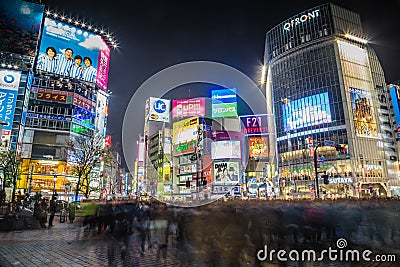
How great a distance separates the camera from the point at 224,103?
286 ft

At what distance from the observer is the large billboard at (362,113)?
72.6 meters

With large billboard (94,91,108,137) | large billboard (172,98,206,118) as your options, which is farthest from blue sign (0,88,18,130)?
large billboard (172,98,206,118)

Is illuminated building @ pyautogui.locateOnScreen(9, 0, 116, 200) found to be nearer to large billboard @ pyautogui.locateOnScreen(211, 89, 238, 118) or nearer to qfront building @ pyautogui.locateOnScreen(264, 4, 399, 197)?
large billboard @ pyautogui.locateOnScreen(211, 89, 238, 118)

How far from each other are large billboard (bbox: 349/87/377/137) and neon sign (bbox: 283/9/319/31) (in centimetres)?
2512

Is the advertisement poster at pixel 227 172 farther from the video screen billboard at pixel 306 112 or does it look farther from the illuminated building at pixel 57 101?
the illuminated building at pixel 57 101

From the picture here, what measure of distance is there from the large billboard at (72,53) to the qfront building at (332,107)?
177 ft

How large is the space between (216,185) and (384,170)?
150 feet

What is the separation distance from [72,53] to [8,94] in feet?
70.9

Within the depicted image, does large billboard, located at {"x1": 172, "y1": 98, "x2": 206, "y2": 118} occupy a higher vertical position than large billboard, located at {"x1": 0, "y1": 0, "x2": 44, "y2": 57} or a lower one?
lower

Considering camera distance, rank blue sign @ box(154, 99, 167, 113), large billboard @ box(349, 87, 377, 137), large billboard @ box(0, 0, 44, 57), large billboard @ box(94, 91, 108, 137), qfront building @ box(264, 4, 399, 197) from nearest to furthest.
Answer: large billboard @ box(0, 0, 44, 57)
large billboard @ box(94, 91, 108, 137)
qfront building @ box(264, 4, 399, 197)
large billboard @ box(349, 87, 377, 137)
blue sign @ box(154, 99, 167, 113)

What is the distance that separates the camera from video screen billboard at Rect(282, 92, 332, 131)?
75.1m

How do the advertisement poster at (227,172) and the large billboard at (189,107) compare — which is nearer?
the advertisement poster at (227,172)

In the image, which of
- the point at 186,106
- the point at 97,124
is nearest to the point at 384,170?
the point at 186,106
